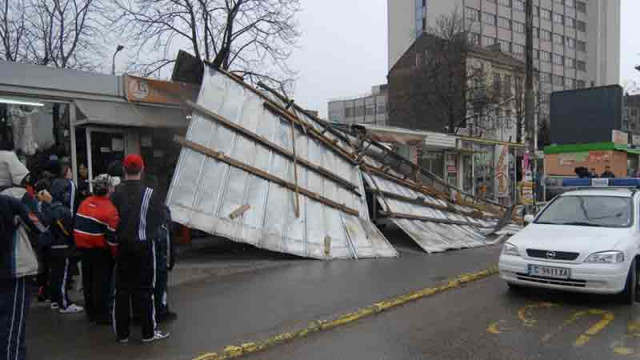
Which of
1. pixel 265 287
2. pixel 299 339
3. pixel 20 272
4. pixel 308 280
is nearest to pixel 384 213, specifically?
pixel 308 280

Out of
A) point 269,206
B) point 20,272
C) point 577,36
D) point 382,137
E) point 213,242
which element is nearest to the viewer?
point 20,272

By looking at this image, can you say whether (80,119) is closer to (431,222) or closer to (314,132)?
(314,132)

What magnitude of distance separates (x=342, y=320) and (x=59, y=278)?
11.0ft

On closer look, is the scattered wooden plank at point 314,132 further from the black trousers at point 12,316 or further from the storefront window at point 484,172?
the storefront window at point 484,172

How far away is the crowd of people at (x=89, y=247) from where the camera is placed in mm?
3785

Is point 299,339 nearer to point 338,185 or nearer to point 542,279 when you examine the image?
point 542,279

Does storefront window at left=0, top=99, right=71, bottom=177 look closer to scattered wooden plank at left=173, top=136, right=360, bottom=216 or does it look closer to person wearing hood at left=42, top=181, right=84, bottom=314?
scattered wooden plank at left=173, top=136, right=360, bottom=216

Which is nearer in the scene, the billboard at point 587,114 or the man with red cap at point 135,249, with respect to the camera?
the man with red cap at point 135,249

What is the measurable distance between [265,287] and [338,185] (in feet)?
11.4

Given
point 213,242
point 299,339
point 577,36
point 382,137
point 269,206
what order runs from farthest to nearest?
point 577,36 < point 382,137 < point 213,242 < point 269,206 < point 299,339

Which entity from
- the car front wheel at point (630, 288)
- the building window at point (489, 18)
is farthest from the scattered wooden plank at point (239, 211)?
the building window at point (489, 18)

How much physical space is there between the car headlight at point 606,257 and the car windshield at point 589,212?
940 mm

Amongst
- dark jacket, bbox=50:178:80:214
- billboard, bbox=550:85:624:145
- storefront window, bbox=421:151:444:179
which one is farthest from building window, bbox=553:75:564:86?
dark jacket, bbox=50:178:80:214

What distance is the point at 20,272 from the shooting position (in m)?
3.75
